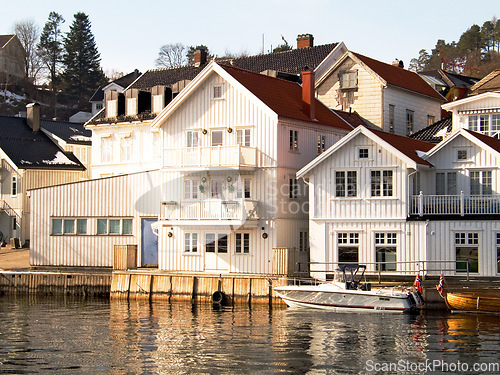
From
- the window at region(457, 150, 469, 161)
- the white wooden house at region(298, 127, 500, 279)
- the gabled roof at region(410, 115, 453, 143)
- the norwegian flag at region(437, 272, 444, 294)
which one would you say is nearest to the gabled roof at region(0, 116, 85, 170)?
the gabled roof at region(410, 115, 453, 143)

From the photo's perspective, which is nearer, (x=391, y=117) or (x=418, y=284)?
(x=418, y=284)

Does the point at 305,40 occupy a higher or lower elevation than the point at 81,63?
lower

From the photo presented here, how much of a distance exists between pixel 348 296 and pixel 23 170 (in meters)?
33.6

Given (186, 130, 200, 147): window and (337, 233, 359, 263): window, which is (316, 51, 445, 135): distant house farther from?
(337, 233, 359, 263): window

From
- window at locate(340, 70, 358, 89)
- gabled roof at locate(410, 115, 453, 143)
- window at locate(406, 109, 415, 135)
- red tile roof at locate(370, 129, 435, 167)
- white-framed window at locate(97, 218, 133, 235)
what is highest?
window at locate(340, 70, 358, 89)

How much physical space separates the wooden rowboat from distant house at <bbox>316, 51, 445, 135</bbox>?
818 inches

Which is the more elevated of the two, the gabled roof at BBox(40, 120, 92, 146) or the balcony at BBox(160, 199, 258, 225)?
the gabled roof at BBox(40, 120, 92, 146)

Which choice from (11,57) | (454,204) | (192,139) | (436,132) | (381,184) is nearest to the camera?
(454,204)

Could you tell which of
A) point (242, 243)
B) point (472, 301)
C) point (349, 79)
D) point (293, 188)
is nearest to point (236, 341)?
point (472, 301)

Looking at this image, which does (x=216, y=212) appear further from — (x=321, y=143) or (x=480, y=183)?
(x=480, y=183)

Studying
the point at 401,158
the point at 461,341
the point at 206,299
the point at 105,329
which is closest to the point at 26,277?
the point at 206,299

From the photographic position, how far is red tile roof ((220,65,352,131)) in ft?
148

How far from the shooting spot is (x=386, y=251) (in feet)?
135

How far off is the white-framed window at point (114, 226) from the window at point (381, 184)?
14.7 meters
